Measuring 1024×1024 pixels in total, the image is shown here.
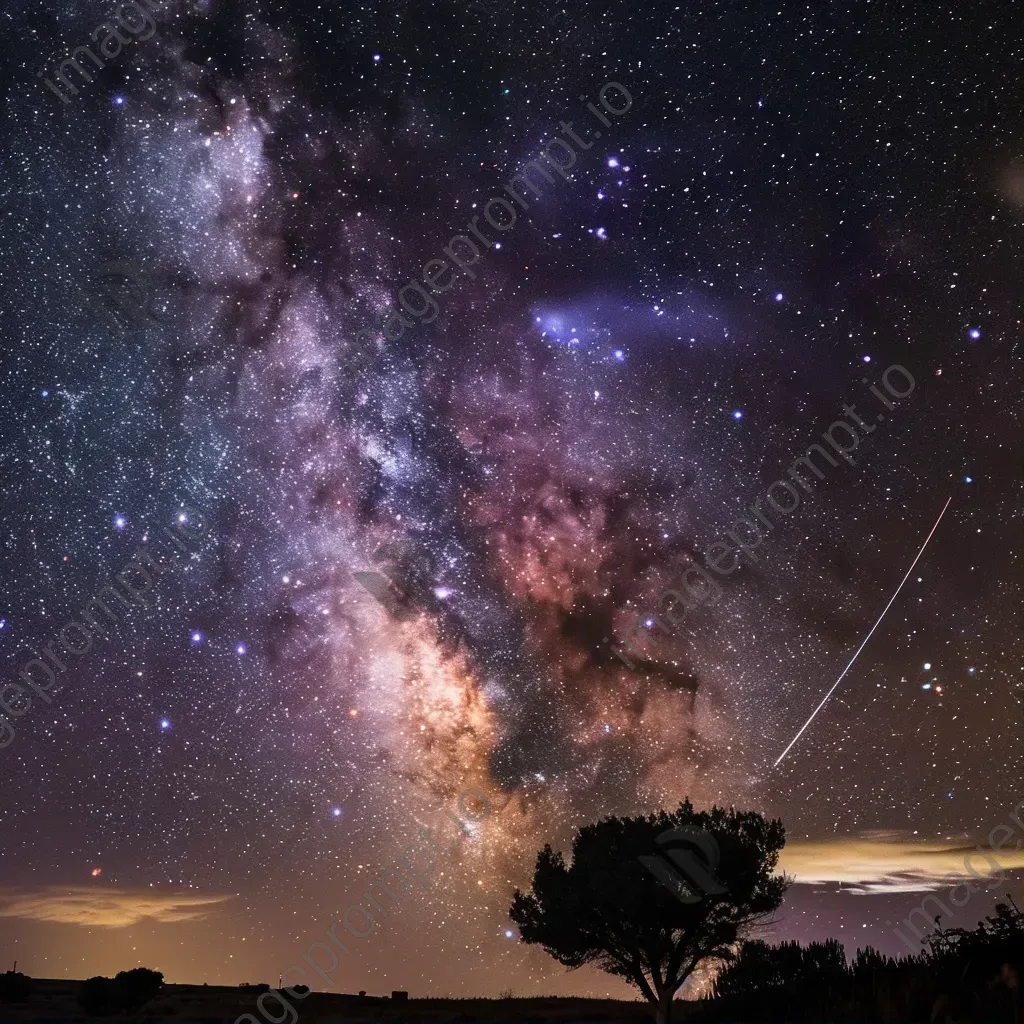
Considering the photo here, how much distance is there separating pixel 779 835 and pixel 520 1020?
10.2 m

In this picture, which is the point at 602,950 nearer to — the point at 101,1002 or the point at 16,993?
the point at 101,1002

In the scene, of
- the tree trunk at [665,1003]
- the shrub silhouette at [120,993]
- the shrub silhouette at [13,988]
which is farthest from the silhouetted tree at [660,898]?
the shrub silhouette at [13,988]

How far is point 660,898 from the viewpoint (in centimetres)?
2480

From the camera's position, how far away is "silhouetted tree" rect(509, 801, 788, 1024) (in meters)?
25.2

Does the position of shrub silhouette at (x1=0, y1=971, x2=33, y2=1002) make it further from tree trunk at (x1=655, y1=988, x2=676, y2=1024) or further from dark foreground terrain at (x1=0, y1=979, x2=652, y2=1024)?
tree trunk at (x1=655, y1=988, x2=676, y2=1024)

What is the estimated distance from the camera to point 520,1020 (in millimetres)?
28969

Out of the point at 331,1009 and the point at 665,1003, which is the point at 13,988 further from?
the point at 665,1003

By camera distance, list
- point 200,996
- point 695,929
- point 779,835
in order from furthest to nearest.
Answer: point 200,996
point 779,835
point 695,929

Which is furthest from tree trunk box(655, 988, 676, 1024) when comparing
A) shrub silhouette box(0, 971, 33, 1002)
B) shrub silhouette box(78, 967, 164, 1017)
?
shrub silhouette box(0, 971, 33, 1002)

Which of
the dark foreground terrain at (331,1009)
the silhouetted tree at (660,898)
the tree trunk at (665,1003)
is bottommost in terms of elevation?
the dark foreground terrain at (331,1009)

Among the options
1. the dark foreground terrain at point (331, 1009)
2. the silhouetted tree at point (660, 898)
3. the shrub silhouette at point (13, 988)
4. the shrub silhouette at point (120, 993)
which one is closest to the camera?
the silhouetted tree at point (660, 898)

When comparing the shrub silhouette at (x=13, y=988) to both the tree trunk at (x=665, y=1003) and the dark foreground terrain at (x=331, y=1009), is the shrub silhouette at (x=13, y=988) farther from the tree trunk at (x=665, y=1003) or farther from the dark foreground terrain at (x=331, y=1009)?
the tree trunk at (x=665, y=1003)

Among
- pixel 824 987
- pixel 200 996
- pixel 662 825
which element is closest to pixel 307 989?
pixel 200 996

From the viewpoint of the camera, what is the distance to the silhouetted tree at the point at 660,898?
25.2 m
